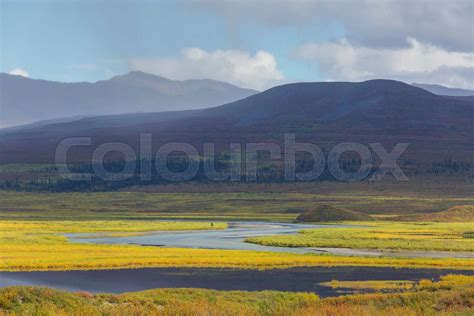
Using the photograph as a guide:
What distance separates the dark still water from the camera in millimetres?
46219

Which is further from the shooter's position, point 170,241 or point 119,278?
point 170,241

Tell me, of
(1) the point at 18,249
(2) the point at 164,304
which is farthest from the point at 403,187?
(2) the point at 164,304

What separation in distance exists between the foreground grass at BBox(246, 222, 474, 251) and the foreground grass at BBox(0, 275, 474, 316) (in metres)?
28.4

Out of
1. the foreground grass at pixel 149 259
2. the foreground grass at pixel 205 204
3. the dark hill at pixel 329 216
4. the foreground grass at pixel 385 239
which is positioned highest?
the foreground grass at pixel 149 259

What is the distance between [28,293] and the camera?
33500mm

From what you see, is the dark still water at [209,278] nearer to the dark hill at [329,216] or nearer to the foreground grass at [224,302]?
the foreground grass at [224,302]

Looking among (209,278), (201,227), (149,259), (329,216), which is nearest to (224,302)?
(209,278)

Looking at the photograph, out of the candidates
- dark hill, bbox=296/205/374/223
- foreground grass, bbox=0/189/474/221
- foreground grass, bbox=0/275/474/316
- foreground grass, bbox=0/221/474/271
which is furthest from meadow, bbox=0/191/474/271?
foreground grass, bbox=0/275/474/316

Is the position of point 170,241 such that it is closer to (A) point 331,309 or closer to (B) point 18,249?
(B) point 18,249

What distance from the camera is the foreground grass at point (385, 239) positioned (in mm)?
72125

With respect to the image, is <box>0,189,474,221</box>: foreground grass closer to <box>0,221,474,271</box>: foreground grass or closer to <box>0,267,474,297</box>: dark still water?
<box>0,221,474,271</box>: foreground grass

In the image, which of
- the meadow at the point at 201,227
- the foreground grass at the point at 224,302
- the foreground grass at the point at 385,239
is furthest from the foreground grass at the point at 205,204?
the foreground grass at the point at 224,302

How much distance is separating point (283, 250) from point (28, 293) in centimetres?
3787

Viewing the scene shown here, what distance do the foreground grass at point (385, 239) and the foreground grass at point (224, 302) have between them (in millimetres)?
28446
